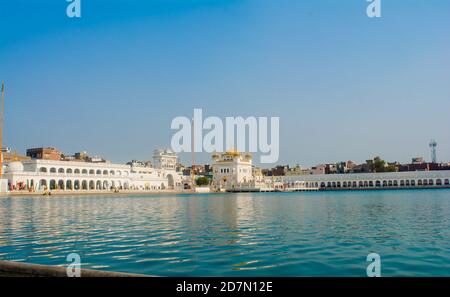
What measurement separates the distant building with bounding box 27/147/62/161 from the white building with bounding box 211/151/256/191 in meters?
47.6

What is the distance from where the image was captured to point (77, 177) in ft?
279

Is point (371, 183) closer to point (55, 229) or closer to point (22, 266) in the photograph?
point (55, 229)

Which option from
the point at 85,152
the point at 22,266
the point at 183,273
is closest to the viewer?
the point at 22,266

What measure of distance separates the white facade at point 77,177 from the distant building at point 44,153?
2756 cm

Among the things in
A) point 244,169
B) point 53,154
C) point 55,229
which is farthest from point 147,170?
point 55,229

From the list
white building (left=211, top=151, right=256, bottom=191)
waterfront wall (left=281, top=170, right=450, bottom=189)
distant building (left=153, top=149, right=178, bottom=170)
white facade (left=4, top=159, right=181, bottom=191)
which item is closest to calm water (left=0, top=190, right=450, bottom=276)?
white facade (left=4, top=159, right=181, bottom=191)

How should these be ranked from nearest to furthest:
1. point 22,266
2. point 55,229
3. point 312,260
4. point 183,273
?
point 22,266 → point 183,273 → point 312,260 → point 55,229

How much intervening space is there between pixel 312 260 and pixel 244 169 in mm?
131488

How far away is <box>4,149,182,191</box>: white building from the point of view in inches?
2881

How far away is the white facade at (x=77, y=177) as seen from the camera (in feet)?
240

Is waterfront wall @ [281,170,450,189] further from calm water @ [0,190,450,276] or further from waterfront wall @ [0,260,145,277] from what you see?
waterfront wall @ [0,260,145,277]

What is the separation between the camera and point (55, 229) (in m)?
17.8

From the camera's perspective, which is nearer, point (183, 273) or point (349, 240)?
point (183, 273)

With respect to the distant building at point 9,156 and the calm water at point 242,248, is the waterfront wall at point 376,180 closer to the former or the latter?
the distant building at point 9,156
